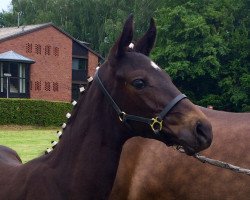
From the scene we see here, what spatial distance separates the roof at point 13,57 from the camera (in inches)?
1694

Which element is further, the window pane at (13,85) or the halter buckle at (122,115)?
the window pane at (13,85)

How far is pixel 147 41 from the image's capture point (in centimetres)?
379

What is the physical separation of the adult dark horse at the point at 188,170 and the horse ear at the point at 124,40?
1.88 meters

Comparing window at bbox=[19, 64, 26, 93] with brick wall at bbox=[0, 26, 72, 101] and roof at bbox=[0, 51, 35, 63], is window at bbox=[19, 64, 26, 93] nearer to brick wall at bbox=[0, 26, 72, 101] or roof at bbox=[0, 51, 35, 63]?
brick wall at bbox=[0, 26, 72, 101]

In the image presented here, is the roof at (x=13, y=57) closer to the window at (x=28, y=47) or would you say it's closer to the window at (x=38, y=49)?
the window at (x=28, y=47)

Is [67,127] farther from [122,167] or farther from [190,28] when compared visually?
[190,28]

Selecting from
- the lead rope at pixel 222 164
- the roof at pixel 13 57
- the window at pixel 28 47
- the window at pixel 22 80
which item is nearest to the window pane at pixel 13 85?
the window at pixel 22 80

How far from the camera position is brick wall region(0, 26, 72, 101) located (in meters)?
46.6

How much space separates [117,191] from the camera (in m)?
5.65

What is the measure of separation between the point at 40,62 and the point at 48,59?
3.34 ft

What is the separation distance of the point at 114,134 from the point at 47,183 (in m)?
0.62

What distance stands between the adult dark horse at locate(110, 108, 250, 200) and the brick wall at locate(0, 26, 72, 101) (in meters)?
41.2

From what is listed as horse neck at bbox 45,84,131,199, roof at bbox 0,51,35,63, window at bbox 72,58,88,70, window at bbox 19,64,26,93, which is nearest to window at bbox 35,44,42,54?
window at bbox 19,64,26,93

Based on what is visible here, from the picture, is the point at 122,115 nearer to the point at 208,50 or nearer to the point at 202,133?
the point at 202,133
